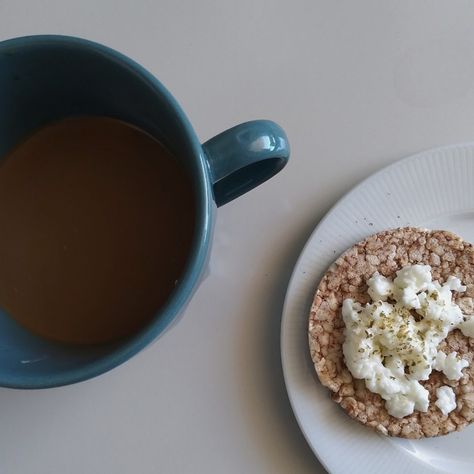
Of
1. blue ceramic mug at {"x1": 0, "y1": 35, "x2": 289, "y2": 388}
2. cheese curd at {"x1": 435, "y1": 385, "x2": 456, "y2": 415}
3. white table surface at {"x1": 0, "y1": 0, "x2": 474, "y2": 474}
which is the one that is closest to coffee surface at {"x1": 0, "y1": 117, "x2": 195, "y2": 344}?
blue ceramic mug at {"x1": 0, "y1": 35, "x2": 289, "y2": 388}

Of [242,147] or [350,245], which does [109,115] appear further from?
Answer: [350,245]

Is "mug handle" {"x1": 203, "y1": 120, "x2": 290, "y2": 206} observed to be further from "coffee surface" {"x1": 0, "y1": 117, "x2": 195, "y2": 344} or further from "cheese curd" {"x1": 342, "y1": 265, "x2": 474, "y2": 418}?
"cheese curd" {"x1": 342, "y1": 265, "x2": 474, "y2": 418}

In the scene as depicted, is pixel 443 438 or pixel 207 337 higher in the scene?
pixel 207 337

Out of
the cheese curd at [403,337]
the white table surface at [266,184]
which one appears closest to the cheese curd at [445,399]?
the cheese curd at [403,337]

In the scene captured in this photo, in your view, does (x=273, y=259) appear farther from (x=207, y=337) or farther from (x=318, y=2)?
(x=318, y=2)

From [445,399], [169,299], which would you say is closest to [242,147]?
[169,299]

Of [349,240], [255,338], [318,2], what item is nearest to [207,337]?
[255,338]
